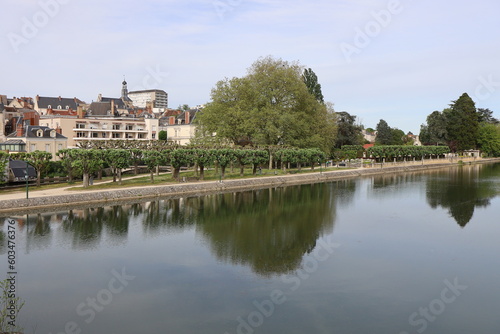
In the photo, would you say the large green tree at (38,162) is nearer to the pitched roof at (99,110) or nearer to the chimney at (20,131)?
the chimney at (20,131)

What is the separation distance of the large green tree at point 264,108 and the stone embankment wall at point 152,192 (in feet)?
26.3

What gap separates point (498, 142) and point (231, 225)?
11642 centimetres

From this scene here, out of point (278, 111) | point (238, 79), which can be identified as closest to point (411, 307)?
point (278, 111)

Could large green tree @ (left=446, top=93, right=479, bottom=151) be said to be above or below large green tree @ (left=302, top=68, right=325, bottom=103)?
below

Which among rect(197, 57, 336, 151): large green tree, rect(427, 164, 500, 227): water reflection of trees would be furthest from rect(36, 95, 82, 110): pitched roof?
rect(427, 164, 500, 227): water reflection of trees

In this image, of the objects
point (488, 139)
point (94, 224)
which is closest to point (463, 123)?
point (488, 139)

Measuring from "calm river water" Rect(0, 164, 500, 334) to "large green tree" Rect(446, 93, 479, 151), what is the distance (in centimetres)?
8128

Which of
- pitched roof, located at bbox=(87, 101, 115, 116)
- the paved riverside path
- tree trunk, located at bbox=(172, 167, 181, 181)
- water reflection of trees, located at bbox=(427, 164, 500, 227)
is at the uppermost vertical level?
pitched roof, located at bbox=(87, 101, 115, 116)

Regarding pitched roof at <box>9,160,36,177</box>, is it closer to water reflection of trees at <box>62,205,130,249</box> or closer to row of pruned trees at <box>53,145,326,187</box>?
row of pruned trees at <box>53,145,326,187</box>

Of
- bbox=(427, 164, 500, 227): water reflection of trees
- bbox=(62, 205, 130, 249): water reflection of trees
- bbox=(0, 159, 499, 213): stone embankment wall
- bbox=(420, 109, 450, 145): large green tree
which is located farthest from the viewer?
bbox=(420, 109, 450, 145): large green tree

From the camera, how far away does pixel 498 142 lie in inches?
4803

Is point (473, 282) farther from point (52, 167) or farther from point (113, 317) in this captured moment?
point (52, 167)

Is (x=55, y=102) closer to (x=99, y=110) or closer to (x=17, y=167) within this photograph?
(x=99, y=110)

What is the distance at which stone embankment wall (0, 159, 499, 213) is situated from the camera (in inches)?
1399
